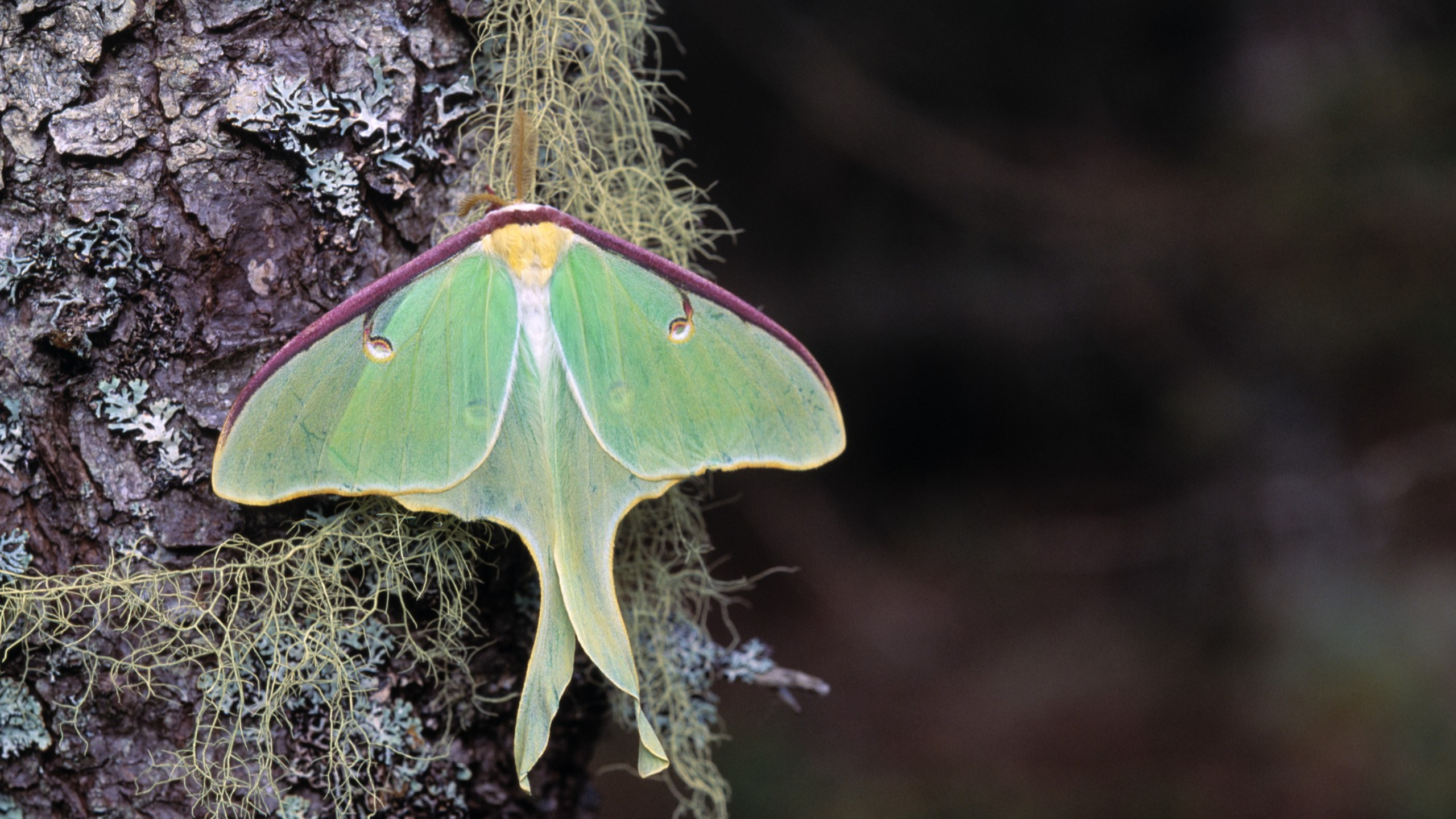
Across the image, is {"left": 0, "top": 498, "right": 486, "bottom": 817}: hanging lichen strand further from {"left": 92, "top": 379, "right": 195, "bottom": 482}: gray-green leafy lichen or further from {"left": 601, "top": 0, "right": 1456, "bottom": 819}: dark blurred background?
{"left": 601, "top": 0, "right": 1456, "bottom": 819}: dark blurred background

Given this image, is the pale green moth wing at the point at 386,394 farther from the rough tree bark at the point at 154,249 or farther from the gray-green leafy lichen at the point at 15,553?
the gray-green leafy lichen at the point at 15,553

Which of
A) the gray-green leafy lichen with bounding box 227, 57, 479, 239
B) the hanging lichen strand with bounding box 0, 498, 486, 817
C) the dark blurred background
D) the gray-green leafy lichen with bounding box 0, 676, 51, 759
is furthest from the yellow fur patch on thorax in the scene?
the dark blurred background

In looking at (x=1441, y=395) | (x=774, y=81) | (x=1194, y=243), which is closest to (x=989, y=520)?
(x=1194, y=243)

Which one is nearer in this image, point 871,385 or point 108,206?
point 108,206

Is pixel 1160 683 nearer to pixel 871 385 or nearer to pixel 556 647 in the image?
pixel 871 385

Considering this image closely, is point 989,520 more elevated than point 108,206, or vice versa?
point 989,520

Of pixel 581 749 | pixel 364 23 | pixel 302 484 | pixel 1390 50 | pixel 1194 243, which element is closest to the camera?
pixel 302 484

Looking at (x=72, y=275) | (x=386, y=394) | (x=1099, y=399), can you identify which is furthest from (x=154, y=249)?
(x=1099, y=399)
